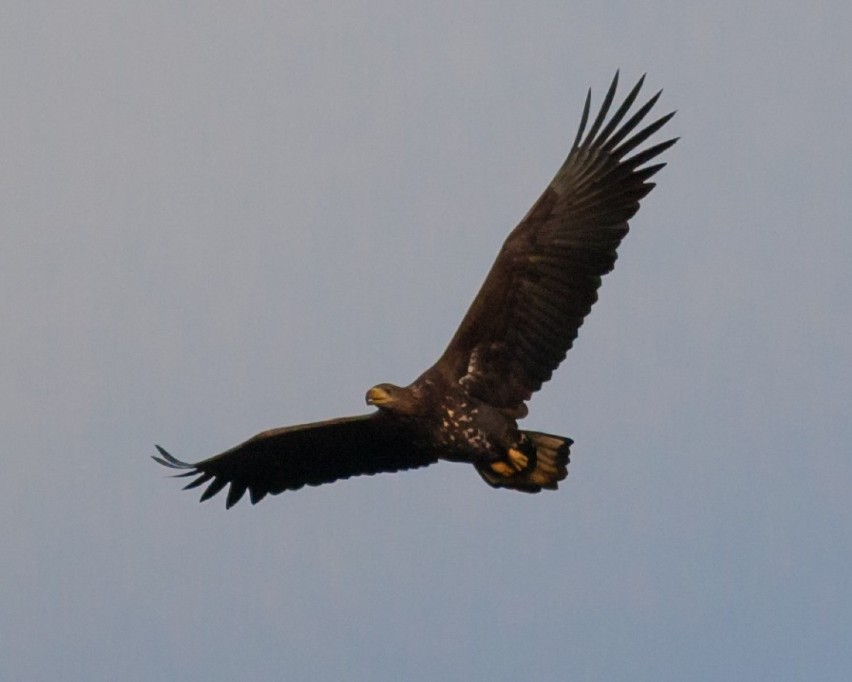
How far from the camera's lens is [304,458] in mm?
15688

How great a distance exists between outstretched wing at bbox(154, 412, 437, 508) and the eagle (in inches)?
14.7

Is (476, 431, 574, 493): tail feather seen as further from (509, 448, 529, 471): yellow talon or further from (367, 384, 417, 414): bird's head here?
(367, 384, 417, 414): bird's head

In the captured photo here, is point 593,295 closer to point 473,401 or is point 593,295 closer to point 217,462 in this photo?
point 473,401

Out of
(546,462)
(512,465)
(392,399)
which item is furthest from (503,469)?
(392,399)

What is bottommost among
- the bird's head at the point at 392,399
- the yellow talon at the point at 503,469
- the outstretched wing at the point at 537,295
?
the yellow talon at the point at 503,469

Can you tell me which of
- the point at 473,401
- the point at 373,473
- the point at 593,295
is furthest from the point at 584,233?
the point at 373,473

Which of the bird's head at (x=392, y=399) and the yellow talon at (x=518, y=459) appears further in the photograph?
the yellow talon at (x=518, y=459)

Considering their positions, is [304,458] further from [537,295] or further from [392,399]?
[537,295]

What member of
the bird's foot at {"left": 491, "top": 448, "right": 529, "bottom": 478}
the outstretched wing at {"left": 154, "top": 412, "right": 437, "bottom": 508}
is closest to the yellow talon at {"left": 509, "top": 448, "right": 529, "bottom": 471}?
the bird's foot at {"left": 491, "top": 448, "right": 529, "bottom": 478}

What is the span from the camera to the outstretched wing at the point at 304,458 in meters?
15.2

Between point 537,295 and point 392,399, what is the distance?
1.30 metres

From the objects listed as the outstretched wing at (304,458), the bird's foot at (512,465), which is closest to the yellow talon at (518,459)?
the bird's foot at (512,465)

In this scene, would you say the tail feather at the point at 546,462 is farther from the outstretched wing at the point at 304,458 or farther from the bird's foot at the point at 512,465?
the outstretched wing at the point at 304,458

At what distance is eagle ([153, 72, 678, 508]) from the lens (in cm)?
1441
